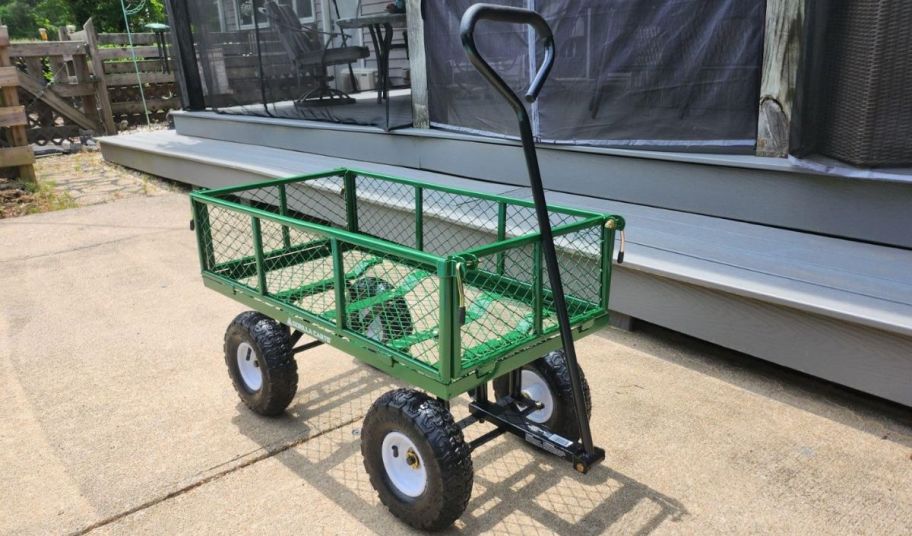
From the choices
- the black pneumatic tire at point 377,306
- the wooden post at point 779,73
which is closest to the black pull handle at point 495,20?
the black pneumatic tire at point 377,306

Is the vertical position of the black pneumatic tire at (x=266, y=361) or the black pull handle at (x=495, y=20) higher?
the black pull handle at (x=495, y=20)

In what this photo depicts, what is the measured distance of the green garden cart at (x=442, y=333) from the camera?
189cm

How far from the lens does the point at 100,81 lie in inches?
406

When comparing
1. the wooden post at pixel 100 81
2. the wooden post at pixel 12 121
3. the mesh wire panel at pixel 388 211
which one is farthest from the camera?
the wooden post at pixel 100 81

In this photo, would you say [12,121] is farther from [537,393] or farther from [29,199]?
[537,393]

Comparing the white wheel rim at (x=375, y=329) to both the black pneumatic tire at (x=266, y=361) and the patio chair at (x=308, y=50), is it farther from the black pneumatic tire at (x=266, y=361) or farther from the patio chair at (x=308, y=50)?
the patio chair at (x=308, y=50)

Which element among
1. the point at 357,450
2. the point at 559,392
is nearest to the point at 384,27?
the point at 357,450

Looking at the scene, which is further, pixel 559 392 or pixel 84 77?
pixel 84 77

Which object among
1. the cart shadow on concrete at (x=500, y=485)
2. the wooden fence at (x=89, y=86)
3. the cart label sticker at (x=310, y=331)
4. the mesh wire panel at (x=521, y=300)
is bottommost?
the cart shadow on concrete at (x=500, y=485)

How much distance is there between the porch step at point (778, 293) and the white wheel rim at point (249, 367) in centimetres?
167

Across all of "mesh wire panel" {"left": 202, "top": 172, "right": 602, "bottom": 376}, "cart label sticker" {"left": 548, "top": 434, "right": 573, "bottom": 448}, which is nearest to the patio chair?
"mesh wire panel" {"left": 202, "top": 172, "right": 602, "bottom": 376}

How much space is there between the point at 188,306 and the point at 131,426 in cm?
138

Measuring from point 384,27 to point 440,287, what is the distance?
4.94 meters

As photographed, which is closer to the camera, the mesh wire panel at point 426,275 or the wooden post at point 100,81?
the mesh wire panel at point 426,275
